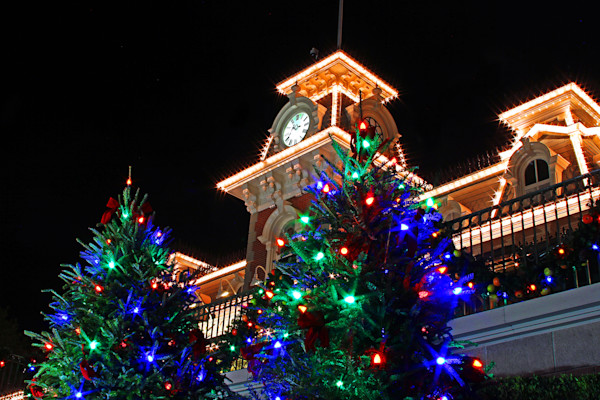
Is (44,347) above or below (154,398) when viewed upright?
above

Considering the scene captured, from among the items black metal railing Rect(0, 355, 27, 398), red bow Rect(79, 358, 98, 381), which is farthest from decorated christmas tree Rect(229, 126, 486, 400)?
black metal railing Rect(0, 355, 27, 398)

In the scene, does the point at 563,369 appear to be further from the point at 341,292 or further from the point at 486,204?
the point at 486,204

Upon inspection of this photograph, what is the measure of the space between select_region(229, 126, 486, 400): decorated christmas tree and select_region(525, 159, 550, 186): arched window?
10.7 m

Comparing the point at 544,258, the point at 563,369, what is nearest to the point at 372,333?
the point at 563,369

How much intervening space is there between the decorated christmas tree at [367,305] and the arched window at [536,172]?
35.1 ft

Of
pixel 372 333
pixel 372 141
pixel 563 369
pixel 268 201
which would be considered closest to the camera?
pixel 372 333

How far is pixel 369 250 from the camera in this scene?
6773 millimetres

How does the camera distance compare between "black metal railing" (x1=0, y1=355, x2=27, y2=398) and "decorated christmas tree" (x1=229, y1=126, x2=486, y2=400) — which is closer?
"decorated christmas tree" (x1=229, y1=126, x2=486, y2=400)

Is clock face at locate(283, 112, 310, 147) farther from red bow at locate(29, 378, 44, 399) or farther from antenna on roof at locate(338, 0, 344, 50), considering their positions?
red bow at locate(29, 378, 44, 399)

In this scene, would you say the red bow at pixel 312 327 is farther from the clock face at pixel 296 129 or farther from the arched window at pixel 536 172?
the clock face at pixel 296 129

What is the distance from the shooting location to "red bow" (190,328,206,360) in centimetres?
926

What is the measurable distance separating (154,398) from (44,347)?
239 cm

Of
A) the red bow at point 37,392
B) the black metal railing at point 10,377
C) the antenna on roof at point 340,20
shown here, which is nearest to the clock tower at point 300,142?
the antenna on roof at point 340,20

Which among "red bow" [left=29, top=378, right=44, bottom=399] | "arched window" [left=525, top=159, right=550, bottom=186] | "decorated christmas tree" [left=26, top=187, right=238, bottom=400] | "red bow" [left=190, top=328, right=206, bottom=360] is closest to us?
"decorated christmas tree" [left=26, top=187, right=238, bottom=400]
